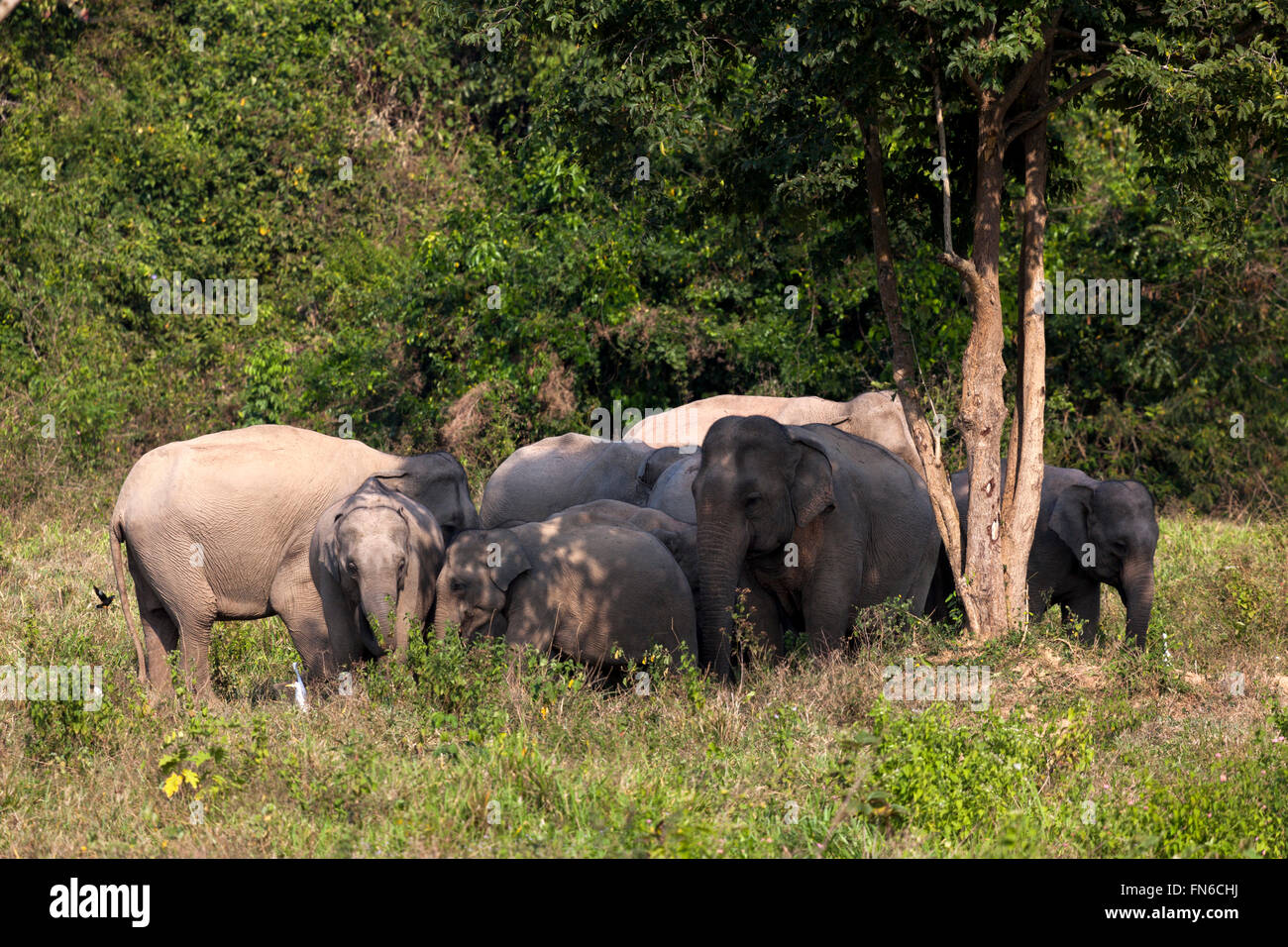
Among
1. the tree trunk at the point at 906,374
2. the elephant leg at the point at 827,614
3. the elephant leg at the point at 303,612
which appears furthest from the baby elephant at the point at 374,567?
the tree trunk at the point at 906,374

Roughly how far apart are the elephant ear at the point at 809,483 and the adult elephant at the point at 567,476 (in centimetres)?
240

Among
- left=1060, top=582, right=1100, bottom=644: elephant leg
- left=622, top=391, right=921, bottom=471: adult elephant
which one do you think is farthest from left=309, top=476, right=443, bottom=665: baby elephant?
left=1060, top=582, right=1100, bottom=644: elephant leg

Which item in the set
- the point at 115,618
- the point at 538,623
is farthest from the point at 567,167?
the point at 538,623

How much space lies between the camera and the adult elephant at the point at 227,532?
956 centimetres

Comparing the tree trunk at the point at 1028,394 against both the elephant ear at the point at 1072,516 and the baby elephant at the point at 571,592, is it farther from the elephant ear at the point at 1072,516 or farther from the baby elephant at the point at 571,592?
the baby elephant at the point at 571,592

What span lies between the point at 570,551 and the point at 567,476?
3493 millimetres

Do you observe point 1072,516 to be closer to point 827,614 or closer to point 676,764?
point 827,614

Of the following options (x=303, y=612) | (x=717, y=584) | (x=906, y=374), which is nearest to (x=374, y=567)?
(x=303, y=612)

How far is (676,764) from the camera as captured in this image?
697 cm

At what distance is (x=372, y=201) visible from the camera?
22859mm

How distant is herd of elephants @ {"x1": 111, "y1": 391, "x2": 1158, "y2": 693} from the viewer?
341 inches

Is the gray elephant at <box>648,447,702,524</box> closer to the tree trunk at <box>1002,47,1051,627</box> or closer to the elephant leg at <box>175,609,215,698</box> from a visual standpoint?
the tree trunk at <box>1002,47,1051,627</box>

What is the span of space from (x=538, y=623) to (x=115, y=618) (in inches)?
170

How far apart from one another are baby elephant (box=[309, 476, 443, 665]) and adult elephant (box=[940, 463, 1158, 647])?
411 centimetres
